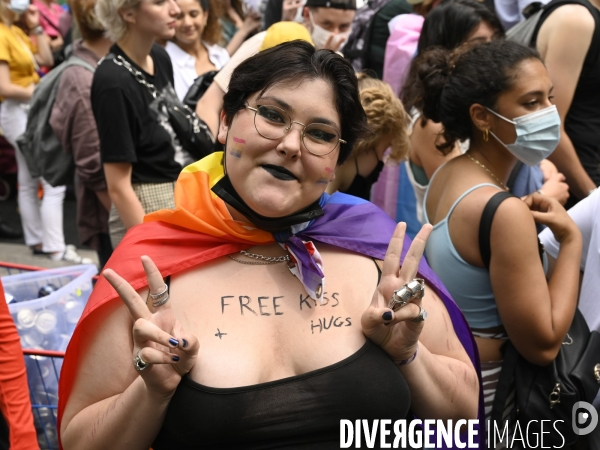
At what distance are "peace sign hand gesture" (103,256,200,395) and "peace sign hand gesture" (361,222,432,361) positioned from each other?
1.54 ft

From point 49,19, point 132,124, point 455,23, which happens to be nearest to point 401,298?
point 132,124


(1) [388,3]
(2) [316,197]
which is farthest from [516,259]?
(1) [388,3]

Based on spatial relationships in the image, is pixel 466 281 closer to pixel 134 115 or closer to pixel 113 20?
pixel 134 115

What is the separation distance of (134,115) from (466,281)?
1.77 m


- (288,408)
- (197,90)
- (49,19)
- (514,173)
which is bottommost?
(49,19)

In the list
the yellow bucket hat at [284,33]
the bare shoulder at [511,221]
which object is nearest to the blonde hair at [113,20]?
A: the yellow bucket hat at [284,33]

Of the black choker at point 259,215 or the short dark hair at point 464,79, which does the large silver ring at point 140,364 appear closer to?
the black choker at point 259,215

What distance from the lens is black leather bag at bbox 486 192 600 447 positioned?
263 cm

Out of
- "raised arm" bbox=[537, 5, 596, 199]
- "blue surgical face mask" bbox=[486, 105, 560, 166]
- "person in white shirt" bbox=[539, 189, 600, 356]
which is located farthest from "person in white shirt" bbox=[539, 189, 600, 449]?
"raised arm" bbox=[537, 5, 596, 199]

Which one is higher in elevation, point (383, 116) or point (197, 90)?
point (383, 116)

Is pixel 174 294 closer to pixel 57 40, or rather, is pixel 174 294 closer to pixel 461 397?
pixel 461 397

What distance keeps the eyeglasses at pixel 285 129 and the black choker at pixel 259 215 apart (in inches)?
7.2

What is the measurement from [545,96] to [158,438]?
75.8 inches

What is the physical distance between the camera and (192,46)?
5160 mm
